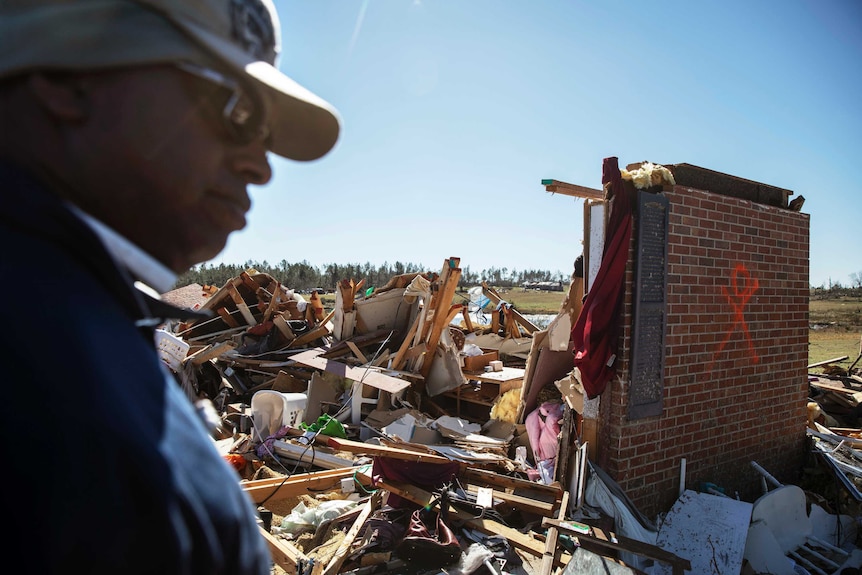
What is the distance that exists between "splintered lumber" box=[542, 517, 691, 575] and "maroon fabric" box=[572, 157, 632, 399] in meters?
1.15

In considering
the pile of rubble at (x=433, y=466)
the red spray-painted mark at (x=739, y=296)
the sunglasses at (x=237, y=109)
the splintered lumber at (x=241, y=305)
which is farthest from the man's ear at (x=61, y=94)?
the splintered lumber at (x=241, y=305)

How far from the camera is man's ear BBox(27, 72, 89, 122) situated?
587 millimetres

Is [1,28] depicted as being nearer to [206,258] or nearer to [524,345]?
[206,258]

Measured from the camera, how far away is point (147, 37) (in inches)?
24.5

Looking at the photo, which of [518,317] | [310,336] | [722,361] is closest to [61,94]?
[722,361]

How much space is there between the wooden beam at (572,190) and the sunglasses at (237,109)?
3.89m

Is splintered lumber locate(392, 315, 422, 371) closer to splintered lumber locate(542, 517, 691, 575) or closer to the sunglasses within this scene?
splintered lumber locate(542, 517, 691, 575)

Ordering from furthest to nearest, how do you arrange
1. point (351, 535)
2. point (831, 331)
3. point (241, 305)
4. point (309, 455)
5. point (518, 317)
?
1. point (831, 331)
2. point (241, 305)
3. point (518, 317)
4. point (309, 455)
5. point (351, 535)

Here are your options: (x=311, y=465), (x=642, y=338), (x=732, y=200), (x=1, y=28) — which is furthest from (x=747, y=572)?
(x=1, y=28)

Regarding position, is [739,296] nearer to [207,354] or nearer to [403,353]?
[403,353]

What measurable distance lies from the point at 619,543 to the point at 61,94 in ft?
13.9

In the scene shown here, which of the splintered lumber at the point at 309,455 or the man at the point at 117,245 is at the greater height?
the man at the point at 117,245

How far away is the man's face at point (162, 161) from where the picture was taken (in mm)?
616

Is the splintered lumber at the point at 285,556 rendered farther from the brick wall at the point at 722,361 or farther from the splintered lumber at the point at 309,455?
the brick wall at the point at 722,361
